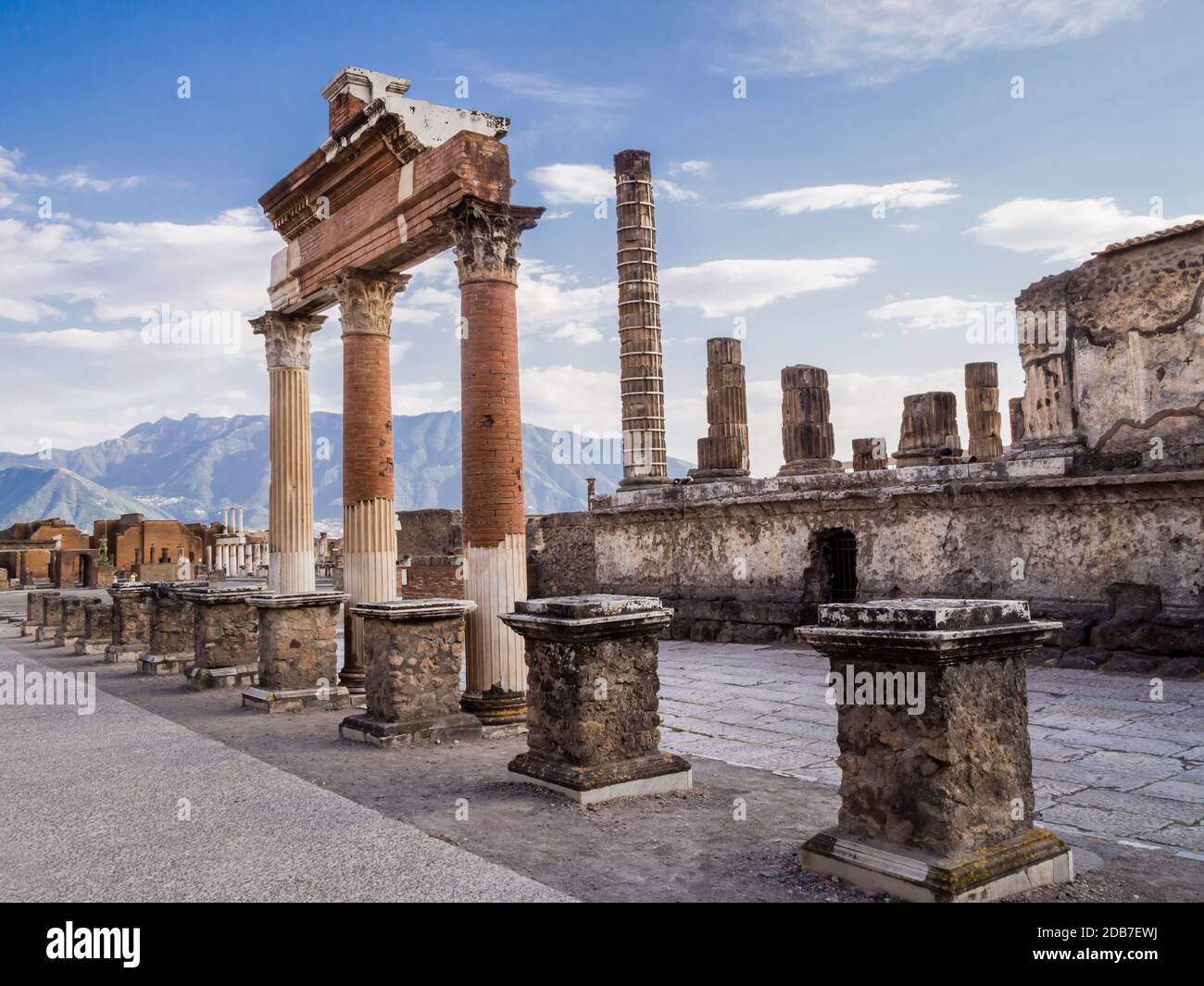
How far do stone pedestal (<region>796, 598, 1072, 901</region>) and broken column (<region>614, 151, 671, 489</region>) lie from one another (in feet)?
48.1

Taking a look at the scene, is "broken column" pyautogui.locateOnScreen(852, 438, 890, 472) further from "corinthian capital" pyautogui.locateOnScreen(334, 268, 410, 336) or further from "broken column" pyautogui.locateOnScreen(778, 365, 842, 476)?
"corinthian capital" pyautogui.locateOnScreen(334, 268, 410, 336)

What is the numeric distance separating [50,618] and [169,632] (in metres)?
6.92

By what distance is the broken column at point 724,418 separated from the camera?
16.1 m

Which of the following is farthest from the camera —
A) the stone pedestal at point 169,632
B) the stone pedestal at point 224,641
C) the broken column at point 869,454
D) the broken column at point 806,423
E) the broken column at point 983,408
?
the broken column at point 983,408

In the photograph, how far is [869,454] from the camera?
18.4 meters

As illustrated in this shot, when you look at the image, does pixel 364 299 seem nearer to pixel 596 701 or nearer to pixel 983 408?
pixel 596 701

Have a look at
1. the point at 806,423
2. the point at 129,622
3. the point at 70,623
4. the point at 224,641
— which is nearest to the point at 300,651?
the point at 224,641

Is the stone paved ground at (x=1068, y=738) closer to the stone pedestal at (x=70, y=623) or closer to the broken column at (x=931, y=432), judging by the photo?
the broken column at (x=931, y=432)

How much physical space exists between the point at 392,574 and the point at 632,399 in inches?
388

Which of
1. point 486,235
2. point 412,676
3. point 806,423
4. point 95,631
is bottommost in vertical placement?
point 95,631

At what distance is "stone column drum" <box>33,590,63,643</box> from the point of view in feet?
53.9

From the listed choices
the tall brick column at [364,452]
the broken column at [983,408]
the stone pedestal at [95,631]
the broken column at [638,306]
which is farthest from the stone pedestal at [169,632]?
the broken column at [983,408]

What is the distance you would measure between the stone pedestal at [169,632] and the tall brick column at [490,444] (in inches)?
216
